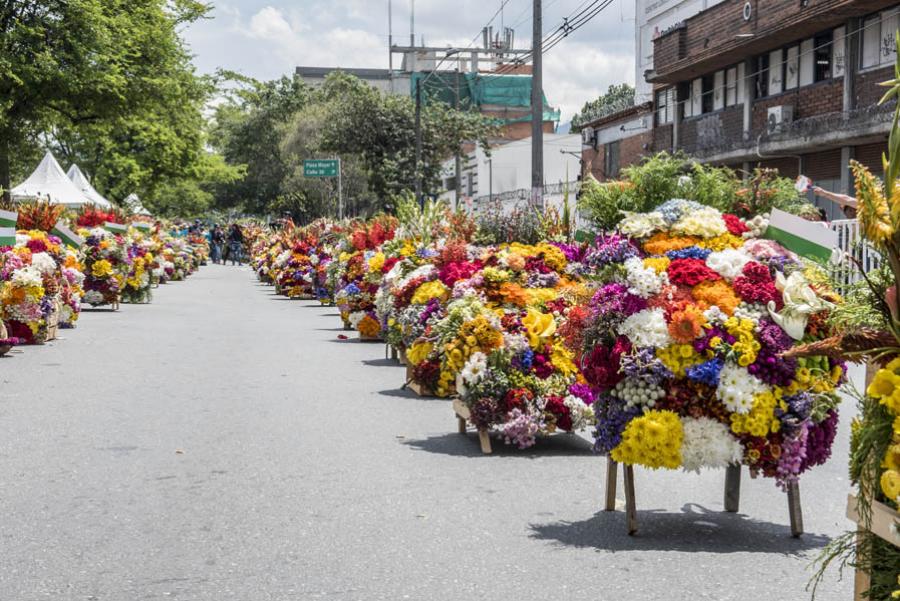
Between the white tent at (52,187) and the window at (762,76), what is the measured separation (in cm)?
2087

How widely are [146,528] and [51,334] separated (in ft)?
40.4

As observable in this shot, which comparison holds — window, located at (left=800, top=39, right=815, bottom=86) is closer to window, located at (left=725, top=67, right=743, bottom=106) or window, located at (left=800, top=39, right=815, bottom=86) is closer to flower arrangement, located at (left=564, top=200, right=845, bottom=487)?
window, located at (left=725, top=67, right=743, bottom=106)

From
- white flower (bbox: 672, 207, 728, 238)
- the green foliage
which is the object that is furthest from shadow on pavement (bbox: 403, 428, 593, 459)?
white flower (bbox: 672, 207, 728, 238)

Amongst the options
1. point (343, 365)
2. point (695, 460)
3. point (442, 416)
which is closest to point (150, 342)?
point (343, 365)

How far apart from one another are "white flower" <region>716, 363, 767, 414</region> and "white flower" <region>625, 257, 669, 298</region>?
589 millimetres

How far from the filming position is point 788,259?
6922 millimetres

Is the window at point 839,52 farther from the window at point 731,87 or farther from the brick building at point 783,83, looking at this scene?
the window at point 731,87

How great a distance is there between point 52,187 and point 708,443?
34.3m

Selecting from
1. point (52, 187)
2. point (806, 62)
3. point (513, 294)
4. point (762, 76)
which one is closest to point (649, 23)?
point (762, 76)

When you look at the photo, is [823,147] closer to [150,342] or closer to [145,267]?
[145,267]

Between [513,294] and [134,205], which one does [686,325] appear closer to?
[513,294]

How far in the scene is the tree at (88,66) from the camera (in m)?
33.1

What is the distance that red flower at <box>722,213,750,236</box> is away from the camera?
7312 millimetres

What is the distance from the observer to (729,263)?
22.5 feet
